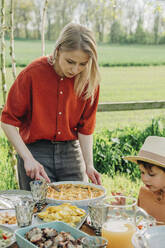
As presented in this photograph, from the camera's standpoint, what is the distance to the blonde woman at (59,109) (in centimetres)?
215

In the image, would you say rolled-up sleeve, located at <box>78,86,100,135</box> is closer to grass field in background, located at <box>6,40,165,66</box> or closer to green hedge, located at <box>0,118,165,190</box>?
green hedge, located at <box>0,118,165,190</box>

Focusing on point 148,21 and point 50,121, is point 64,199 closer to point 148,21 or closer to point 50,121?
point 50,121

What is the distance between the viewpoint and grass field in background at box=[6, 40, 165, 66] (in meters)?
9.25

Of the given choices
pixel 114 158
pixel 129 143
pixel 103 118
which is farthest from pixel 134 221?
pixel 103 118

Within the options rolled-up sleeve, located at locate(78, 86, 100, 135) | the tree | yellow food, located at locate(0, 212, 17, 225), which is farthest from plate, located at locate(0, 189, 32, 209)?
the tree

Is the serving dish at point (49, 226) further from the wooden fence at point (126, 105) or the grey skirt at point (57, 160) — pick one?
the wooden fence at point (126, 105)

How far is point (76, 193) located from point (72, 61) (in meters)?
0.74

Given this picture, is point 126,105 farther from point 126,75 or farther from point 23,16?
point 126,75

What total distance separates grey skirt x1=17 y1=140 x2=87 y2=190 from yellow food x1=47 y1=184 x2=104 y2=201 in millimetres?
254

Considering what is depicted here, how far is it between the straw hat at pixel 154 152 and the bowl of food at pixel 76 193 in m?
0.28

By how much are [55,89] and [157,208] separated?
0.92 meters

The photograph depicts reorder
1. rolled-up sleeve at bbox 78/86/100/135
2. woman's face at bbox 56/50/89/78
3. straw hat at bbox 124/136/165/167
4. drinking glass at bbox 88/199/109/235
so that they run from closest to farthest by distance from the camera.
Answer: drinking glass at bbox 88/199/109/235, straw hat at bbox 124/136/165/167, woman's face at bbox 56/50/89/78, rolled-up sleeve at bbox 78/86/100/135

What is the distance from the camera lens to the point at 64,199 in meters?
1.89

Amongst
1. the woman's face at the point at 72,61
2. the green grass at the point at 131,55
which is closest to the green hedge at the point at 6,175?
the woman's face at the point at 72,61
